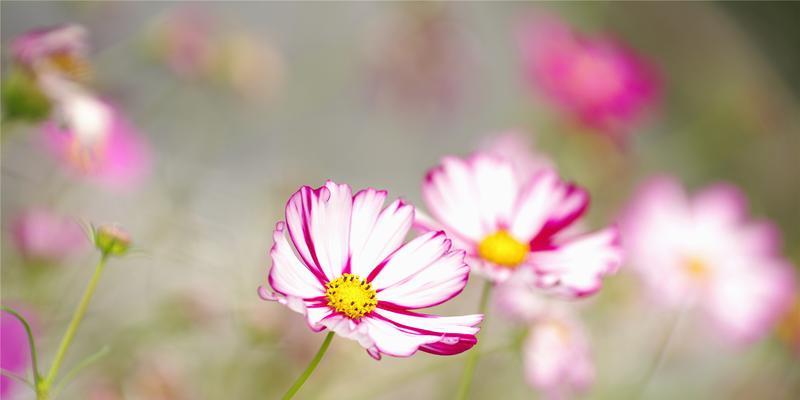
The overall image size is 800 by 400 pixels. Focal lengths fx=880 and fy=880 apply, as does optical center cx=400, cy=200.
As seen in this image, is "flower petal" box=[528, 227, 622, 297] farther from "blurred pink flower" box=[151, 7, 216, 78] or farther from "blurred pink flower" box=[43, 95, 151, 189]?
"blurred pink flower" box=[151, 7, 216, 78]

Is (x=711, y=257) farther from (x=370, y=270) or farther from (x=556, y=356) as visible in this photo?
(x=370, y=270)

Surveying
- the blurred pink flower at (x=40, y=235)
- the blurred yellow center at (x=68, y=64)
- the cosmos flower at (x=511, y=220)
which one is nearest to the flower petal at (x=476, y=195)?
the cosmos flower at (x=511, y=220)

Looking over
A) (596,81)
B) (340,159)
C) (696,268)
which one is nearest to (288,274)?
(696,268)

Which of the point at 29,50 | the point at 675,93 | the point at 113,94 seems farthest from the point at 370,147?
the point at 29,50

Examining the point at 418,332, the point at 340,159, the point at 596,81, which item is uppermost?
the point at 340,159

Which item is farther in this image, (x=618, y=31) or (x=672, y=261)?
(x=618, y=31)

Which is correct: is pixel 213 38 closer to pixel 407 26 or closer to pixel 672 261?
pixel 407 26
